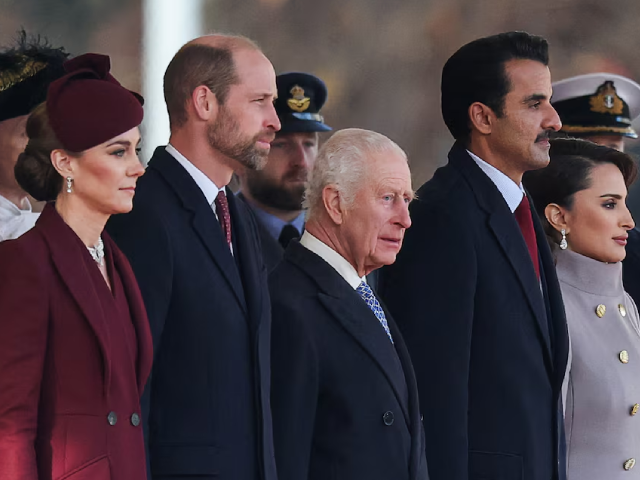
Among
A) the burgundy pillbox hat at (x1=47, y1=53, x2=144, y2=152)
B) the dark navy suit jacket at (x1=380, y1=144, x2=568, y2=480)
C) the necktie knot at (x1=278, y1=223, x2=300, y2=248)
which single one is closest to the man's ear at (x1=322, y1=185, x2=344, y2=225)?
the dark navy suit jacket at (x1=380, y1=144, x2=568, y2=480)

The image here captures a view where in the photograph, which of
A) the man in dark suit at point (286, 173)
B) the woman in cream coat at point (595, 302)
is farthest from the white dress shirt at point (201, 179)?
the woman in cream coat at point (595, 302)

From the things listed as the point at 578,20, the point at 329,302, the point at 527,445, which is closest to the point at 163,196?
the point at 329,302

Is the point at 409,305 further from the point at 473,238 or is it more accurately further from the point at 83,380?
the point at 83,380

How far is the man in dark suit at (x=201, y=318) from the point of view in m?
2.73

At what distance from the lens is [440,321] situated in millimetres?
3227

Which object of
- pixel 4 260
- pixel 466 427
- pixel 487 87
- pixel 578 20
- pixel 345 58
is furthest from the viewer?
pixel 578 20

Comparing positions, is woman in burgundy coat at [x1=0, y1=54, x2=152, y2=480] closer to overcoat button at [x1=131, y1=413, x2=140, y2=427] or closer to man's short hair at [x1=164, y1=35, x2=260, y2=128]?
overcoat button at [x1=131, y1=413, x2=140, y2=427]

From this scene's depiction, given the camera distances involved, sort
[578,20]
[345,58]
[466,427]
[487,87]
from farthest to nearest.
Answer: [578,20] → [345,58] → [487,87] → [466,427]

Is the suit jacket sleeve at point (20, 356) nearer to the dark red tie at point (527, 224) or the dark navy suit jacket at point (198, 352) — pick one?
the dark navy suit jacket at point (198, 352)

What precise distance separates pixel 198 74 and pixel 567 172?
1.24 meters

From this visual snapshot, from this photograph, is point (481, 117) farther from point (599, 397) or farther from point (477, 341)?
point (599, 397)

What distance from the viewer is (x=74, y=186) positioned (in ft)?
8.04

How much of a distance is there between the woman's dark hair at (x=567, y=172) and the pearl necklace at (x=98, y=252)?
1647mm

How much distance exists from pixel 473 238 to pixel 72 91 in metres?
1.20
